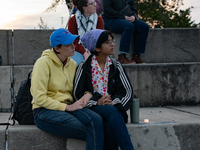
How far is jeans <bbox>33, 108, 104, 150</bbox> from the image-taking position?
2312 mm

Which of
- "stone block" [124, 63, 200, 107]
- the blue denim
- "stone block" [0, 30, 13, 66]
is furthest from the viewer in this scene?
"stone block" [0, 30, 13, 66]

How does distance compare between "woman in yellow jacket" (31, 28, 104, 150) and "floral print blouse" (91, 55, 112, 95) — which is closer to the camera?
"woman in yellow jacket" (31, 28, 104, 150)

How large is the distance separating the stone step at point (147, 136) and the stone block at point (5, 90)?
370mm

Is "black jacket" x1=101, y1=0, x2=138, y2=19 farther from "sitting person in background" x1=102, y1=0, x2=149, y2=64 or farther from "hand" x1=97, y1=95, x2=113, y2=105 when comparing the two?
"hand" x1=97, y1=95, x2=113, y2=105

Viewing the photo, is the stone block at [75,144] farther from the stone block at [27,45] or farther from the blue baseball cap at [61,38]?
the stone block at [27,45]

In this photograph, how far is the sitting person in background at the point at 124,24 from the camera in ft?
14.8

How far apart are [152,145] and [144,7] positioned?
1528cm

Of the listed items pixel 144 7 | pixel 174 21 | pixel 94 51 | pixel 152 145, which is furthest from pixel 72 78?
pixel 174 21

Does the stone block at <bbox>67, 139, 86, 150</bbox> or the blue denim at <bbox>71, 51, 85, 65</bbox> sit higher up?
the blue denim at <bbox>71, 51, 85, 65</bbox>

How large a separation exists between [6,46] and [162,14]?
46.7 ft

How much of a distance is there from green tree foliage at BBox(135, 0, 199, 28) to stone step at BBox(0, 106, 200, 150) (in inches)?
574

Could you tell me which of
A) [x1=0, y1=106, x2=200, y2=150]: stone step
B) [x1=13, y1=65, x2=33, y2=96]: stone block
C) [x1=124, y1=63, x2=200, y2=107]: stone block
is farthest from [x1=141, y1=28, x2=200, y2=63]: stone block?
[x1=13, y1=65, x2=33, y2=96]: stone block

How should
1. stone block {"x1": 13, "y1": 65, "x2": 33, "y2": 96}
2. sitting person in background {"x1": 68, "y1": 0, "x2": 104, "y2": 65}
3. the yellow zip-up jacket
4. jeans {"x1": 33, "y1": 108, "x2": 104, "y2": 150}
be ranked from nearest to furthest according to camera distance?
1. jeans {"x1": 33, "y1": 108, "x2": 104, "y2": 150}
2. the yellow zip-up jacket
3. sitting person in background {"x1": 68, "y1": 0, "x2": 104, "y2": 65}
4. stone block {"x1": 13, "y1": 65, "x2": 33, "y2": 96}

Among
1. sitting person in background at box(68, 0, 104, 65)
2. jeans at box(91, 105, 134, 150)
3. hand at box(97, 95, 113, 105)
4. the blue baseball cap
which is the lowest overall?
jeans at box(91, 105, 134, 150)
